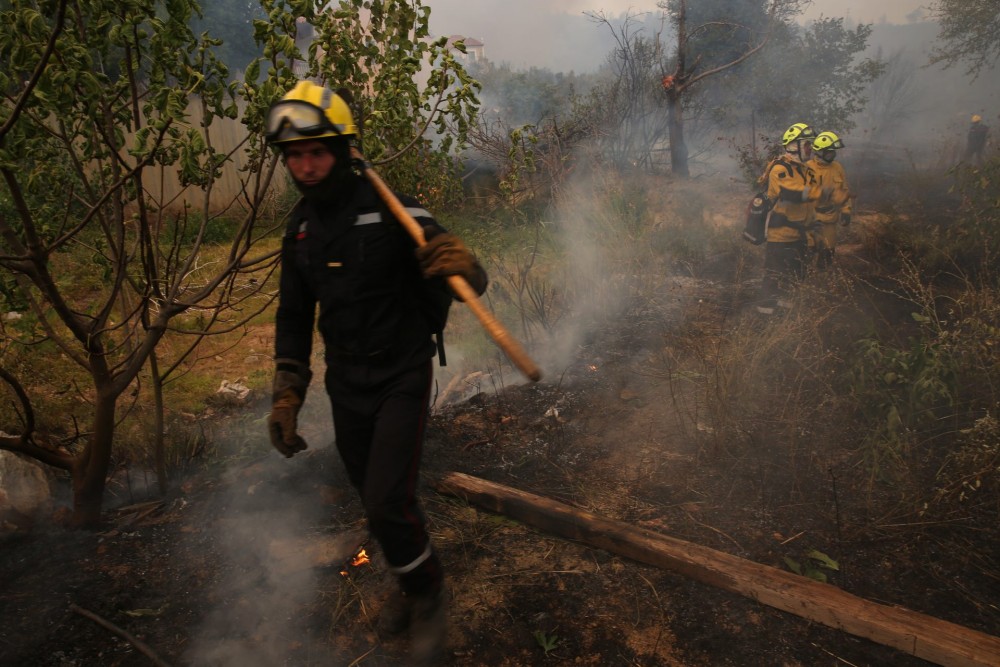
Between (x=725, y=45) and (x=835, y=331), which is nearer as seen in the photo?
(x=835, y=331)

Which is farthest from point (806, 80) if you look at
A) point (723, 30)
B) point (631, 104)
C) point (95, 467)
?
point (95, 467)

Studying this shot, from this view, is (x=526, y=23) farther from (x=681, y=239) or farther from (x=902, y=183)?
(x=681, y=239)

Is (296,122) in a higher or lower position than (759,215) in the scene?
higher

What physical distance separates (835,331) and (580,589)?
3.81 meters

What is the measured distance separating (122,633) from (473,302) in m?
2.14

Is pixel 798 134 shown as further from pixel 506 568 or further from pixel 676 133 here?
pixel 676 133

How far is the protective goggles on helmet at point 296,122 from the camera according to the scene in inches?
92.9

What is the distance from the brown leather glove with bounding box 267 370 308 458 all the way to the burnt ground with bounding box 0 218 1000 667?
32.2 inches

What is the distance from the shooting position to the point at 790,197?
6430mm

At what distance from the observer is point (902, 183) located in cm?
1288

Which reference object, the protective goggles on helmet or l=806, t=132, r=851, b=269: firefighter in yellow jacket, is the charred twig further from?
l=806, t=132, r=851, b=269: firefighter in yellow jacket

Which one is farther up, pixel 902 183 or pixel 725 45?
pixel 725 45

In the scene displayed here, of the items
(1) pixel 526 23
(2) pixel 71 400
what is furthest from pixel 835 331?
(1) pixel 526 23

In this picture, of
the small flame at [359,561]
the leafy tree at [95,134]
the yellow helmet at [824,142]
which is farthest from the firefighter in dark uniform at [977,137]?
the leafy tree at [95,134]
